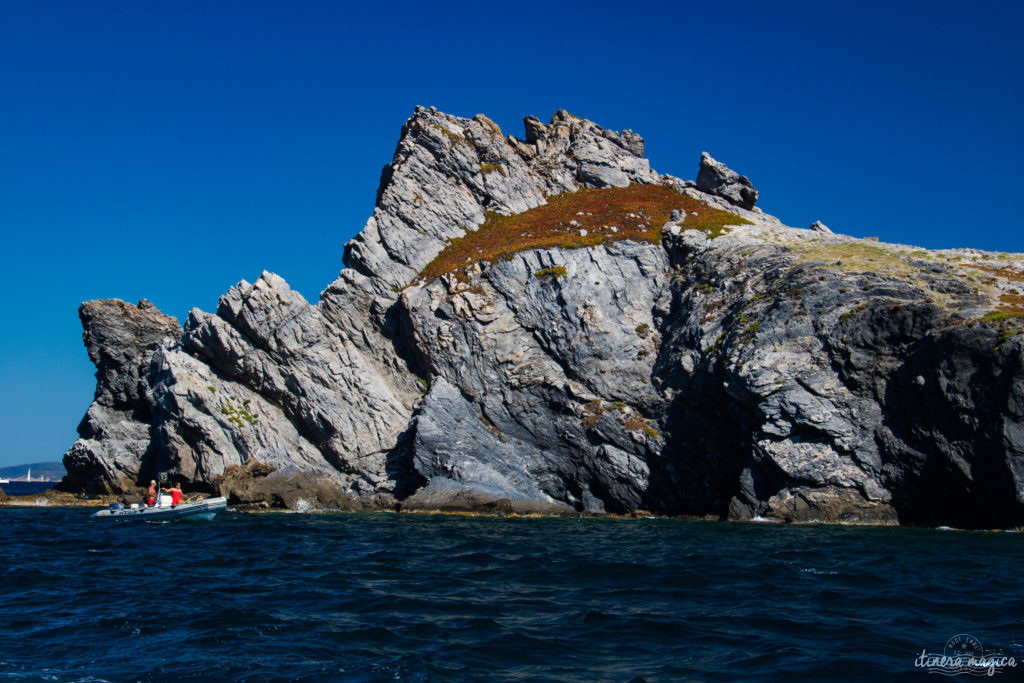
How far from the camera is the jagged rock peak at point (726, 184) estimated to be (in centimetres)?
6481

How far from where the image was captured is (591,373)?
150ft

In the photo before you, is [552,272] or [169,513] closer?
[169,513]

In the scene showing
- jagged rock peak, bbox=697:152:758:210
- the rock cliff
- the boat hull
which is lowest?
Result: the boat hull

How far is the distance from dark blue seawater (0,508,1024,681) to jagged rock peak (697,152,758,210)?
44.5 m

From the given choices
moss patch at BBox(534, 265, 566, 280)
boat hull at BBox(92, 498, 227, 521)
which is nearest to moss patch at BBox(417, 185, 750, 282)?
moss patch at BBox(534, 265, 566, 280)

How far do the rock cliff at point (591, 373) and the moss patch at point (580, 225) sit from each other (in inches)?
15.7

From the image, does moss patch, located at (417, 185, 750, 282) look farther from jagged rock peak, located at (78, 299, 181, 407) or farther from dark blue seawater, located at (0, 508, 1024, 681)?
dark blue seawater, located at (0, 508, 1024, 681)

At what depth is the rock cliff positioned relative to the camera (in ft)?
110

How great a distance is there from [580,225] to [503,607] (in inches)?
1799

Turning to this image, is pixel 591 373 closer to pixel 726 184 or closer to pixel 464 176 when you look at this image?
pixel 464 176

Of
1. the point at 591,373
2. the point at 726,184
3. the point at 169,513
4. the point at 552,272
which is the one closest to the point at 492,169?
the point at 552,272

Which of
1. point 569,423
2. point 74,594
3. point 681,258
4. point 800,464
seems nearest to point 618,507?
point 569,423

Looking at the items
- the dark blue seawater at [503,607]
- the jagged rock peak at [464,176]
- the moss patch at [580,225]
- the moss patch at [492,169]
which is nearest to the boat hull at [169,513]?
the dark blue seawater at [503,607]

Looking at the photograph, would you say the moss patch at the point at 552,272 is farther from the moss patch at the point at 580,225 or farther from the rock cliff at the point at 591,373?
the moss patch at the point at 580,225
